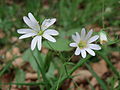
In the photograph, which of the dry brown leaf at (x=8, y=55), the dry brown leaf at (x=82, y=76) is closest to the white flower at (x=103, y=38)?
the dry brown leaf at (x=82, y=76)

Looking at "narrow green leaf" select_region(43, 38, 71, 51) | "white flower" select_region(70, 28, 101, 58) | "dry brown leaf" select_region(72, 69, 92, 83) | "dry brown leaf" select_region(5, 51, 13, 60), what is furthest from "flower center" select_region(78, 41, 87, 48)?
"dry brown leaf" select_region(5, 51, 13, 60)

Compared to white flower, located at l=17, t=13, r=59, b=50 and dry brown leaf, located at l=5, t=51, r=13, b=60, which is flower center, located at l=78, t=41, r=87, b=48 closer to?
white flower, located at l=17, t=13, r=59, b=50

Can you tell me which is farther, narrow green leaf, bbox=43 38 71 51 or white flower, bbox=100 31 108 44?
narrow green leaf, bbox=43 38 71 51

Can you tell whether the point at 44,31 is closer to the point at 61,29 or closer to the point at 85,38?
the point at 85,38

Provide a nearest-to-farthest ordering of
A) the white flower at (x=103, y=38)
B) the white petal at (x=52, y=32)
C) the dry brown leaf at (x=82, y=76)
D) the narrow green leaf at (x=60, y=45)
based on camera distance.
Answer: the white petal at (x=52, y=32), the white flower at (x=103, y=38), the narrow green leaf at (x=60, y=45), the dry brown leaf at (x=82, y=76)

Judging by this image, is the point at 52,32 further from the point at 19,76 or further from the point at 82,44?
the point at 19,76

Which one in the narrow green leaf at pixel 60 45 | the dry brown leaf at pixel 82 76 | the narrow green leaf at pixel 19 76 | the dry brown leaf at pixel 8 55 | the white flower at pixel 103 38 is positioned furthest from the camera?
the dry brown leaf at pixel 8 55

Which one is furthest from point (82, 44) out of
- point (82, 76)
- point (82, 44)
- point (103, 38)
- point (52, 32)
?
point (82, 76)

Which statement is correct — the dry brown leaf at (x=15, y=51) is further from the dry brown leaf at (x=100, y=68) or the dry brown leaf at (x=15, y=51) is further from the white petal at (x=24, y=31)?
the white petal at (x=24, y=31)

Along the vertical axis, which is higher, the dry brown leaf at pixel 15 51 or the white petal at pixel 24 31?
the white petal at pixel 24 31

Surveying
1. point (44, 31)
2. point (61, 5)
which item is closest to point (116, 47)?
point (61, 5)

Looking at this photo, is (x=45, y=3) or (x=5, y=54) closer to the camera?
(x=5, y=54)
